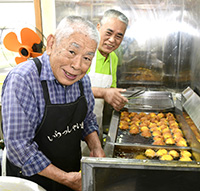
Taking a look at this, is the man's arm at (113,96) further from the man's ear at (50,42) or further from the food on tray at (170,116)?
the man's ear at (50,42)

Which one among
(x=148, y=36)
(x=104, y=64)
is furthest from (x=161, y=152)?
(x=148, y=36)

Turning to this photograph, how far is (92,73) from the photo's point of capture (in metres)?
3.00

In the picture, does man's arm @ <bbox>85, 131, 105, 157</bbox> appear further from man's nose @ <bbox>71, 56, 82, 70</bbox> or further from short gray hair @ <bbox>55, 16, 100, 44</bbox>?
short gray hair @ <bbox>55, 16, 100, 44</bbox>

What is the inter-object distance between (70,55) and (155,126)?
140cm

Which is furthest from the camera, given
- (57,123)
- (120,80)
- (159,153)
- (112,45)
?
(120,80)

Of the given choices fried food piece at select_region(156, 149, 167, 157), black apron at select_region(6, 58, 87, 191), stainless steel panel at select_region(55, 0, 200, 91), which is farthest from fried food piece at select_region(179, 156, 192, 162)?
stainless steel panel at select_region(55, 0, 200, 91)

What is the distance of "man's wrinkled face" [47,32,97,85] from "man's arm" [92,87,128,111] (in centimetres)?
105

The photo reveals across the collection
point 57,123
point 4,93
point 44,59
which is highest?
point 44,59

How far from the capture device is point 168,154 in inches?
74.1

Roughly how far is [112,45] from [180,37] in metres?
1.25

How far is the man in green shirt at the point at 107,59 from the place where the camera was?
8.42 ft

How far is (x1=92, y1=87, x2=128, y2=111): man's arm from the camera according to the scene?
2.50m

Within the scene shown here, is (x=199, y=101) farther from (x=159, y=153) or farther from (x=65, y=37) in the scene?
(x=65, y=37)

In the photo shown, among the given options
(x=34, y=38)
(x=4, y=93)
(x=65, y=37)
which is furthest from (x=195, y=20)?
(x=4, y=93)
